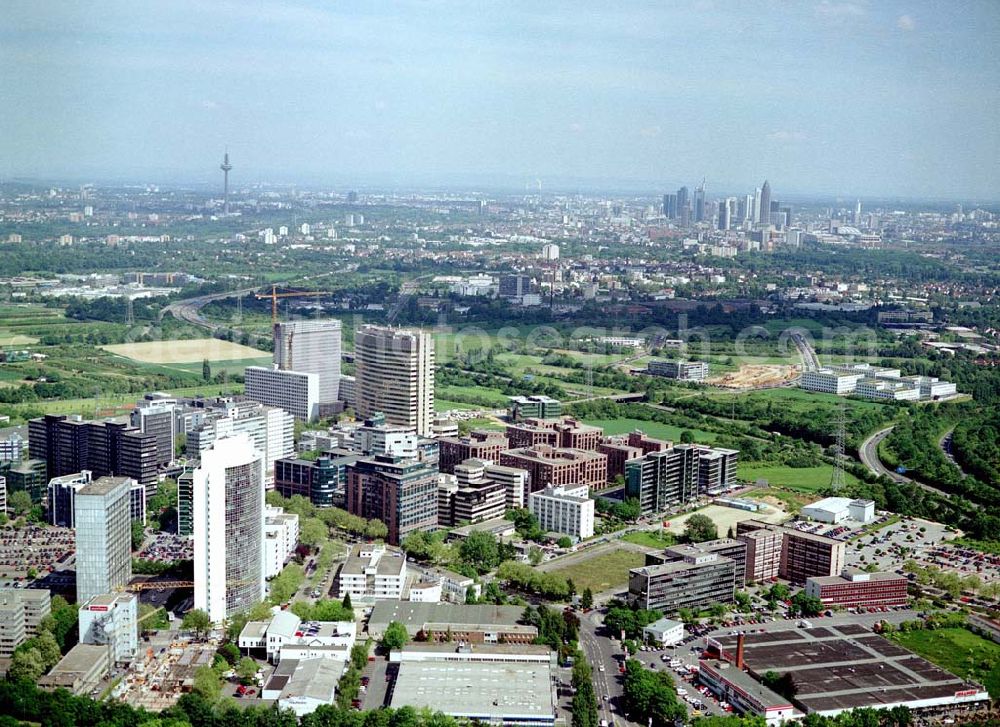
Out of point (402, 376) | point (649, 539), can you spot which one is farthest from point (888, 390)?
point (649, 539)

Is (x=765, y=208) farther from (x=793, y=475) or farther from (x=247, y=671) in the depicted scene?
(x=247, y=671)

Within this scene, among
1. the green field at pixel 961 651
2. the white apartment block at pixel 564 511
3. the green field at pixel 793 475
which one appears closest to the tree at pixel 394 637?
the white apartment block at pixel 564 511

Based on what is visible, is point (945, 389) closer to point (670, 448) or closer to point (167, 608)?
point (670, 448)

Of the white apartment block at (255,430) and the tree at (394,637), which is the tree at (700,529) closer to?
the tree at (394,637)

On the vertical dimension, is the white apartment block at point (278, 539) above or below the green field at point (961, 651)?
above

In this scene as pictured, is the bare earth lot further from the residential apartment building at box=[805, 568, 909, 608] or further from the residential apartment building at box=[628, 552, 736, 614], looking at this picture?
the residential apartment building at box=[805, 568, 909, 608]

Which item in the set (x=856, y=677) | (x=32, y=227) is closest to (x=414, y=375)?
(x=856, y=677)
